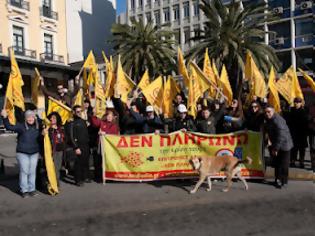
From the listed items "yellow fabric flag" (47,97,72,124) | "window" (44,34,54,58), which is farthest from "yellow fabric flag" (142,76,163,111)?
"window" (44,34,54,58)

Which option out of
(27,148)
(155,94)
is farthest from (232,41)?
(27,148)

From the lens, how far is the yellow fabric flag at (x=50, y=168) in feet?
26.8

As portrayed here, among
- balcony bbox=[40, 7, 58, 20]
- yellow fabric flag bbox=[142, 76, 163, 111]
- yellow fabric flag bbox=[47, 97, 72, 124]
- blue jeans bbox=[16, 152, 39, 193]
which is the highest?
balcony bbox=[40, 7, 58, 20]

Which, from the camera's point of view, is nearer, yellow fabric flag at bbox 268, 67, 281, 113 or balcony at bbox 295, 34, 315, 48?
yellow fabric flag at bbox 268, 67, 281, 113

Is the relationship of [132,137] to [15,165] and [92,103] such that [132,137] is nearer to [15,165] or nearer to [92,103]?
[92,103]

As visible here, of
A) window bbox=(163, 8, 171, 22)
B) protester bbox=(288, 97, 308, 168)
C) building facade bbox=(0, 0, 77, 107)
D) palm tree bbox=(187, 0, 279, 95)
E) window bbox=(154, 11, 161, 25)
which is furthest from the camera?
window bbox=(154, 11, 161, 25)

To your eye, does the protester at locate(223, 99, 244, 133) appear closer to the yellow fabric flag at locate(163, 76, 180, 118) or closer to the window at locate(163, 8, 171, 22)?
the yellow fabric flag at locate(163, 76, 180, 118)

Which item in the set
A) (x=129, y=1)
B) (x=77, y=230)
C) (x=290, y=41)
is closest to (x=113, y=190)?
(x=77, y=230)

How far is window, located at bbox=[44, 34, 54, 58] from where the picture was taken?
1513 inches

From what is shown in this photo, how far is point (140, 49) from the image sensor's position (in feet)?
97.8

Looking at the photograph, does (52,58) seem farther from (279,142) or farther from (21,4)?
(279,142)

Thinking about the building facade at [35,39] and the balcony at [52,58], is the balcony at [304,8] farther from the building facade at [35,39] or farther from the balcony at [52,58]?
the balcony at [52,58]

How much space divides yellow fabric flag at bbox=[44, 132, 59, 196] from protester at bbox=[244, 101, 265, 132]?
4.18 metres

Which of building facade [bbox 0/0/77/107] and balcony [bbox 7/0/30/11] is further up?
balcony [bbox 7/0/30/11]
